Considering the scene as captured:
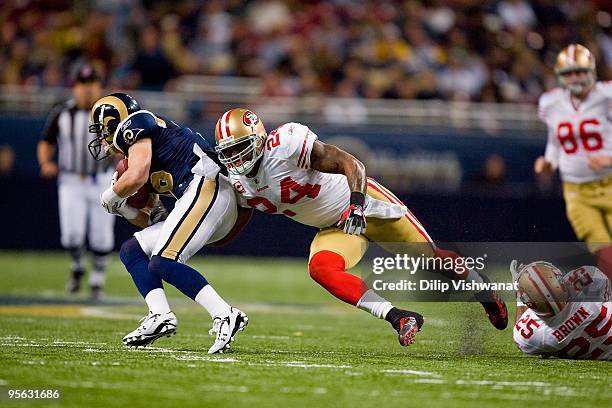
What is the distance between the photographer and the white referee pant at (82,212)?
895 centimetres

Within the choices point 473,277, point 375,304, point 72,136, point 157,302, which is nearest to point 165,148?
point 157,302

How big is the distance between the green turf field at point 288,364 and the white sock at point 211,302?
0.73ft

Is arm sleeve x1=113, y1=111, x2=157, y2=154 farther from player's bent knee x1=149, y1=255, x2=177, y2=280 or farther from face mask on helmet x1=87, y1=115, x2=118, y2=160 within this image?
player's bent knee x1=149, y1=255, x2=177, y2=280

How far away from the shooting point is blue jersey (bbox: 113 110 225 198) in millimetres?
5547

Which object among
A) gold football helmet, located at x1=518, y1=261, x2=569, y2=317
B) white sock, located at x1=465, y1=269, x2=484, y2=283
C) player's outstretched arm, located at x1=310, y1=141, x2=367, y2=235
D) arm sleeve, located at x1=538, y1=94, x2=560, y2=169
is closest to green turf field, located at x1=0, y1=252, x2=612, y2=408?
white sock, located at x1=465, y1=269, x2=484, y2=283

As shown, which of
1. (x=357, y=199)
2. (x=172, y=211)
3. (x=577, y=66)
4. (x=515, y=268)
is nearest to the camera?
(x=357, y=199)

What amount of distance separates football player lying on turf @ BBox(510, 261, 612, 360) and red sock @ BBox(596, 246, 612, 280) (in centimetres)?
42

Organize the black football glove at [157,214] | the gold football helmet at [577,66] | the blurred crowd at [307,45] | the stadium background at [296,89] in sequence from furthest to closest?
the blurred crowd at [307,45], the stadium background at [296,89], the gold football helmet at [577,66], the black football glove at [157,214]

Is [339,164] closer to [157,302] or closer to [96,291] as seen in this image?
[157,302]

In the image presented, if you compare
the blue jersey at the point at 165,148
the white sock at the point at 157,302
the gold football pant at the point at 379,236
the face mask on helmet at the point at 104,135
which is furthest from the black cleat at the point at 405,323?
the face mask on helmet at the point at 104,135

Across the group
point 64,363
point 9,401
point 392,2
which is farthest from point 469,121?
point 9,401

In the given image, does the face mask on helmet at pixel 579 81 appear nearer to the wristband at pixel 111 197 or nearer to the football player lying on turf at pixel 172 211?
the football player lying on turf at pixel 172 211

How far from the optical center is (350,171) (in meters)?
5.14

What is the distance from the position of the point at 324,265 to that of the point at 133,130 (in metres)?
1.25
